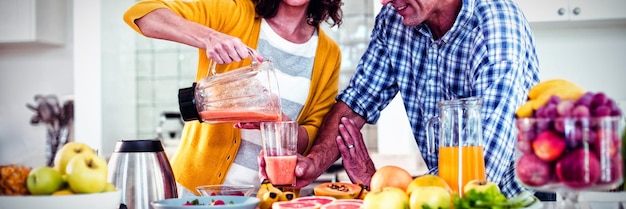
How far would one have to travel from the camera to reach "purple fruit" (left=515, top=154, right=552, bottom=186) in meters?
1.11

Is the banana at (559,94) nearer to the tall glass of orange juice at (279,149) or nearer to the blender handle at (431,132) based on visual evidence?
the blender handle at (431,132)

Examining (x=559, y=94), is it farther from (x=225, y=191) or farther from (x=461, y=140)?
(x=225, y=191)

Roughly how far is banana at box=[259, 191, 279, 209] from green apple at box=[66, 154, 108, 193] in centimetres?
36

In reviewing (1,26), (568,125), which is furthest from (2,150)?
(568,125)

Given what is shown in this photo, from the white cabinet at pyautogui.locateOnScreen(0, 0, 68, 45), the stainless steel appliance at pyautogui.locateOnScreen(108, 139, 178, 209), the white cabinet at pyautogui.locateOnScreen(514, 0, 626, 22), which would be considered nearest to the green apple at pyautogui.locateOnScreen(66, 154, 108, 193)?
the stainless steel appliance at pyautogui.locateOnScreen(108, 139, 178, 209)

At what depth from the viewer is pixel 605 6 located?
3750mm

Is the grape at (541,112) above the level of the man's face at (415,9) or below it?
below

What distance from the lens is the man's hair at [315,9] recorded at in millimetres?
2268

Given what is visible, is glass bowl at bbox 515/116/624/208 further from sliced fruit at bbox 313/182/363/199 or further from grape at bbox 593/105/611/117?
sliced fruit at bbox 313/182/363/199

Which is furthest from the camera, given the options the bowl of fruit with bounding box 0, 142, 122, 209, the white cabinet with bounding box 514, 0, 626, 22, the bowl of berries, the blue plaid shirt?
the white cabinet with bounding box 514, 0, 626, 22

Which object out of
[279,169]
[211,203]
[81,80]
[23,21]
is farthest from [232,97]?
[23,21]

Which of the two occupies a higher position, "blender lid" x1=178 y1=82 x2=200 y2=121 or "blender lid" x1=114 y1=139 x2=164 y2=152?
"blender lid" x1=178 y1=82 x2=200 y2=121

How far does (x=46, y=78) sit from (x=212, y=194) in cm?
391

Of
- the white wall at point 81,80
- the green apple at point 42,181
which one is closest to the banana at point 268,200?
the green apple at point 42,181
